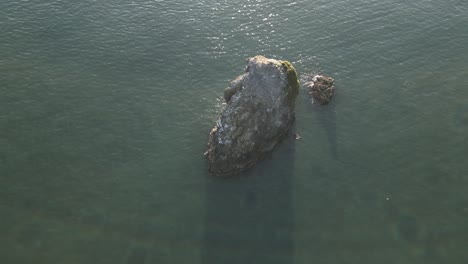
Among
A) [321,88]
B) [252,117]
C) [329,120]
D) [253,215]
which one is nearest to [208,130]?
[252,117]

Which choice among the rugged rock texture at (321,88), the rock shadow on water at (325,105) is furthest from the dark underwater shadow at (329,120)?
the rugged rock texture at (321,88)

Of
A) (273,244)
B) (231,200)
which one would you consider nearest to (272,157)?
(231,200)

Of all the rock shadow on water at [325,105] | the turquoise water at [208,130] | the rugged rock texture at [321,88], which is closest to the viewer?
the turquoise water at [208,130]

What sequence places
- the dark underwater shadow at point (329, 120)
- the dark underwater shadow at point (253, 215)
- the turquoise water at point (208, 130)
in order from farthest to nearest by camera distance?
the dark underwater shadow at point (329, 120) < the turquoise water at point (208, 130) < the dark underwater shadow at point (253, 215)

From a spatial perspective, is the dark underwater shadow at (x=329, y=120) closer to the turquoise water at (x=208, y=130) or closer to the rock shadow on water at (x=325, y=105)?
the rock shadow on water at (x=325, y=105)

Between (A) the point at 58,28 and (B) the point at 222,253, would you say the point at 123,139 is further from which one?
(A) the point at 58,28

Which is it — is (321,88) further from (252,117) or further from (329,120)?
(252,117)
